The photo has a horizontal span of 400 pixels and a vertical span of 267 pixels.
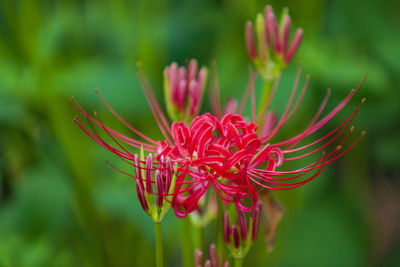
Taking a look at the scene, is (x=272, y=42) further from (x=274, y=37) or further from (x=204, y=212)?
(x=204, y=212)

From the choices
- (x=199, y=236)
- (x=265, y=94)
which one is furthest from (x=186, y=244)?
(x=265, y=94)

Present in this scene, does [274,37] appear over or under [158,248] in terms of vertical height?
over

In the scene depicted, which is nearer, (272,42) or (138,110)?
(272,42)

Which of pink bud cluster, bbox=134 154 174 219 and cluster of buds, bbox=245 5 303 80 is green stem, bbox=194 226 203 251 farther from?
cluster of buds, bbox=245 5 303 80

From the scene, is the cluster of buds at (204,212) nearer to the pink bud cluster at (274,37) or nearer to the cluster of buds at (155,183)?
the cluster of buds at (155,183)

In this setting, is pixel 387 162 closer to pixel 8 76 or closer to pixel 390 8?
pixel 390 8

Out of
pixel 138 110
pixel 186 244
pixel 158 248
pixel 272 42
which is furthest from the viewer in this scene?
pixel 138 110

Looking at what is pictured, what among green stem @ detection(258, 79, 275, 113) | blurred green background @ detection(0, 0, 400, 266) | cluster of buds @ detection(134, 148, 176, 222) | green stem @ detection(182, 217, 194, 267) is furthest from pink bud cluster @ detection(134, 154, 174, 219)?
blurred green background @ detection(0, 0, 400, 266)
